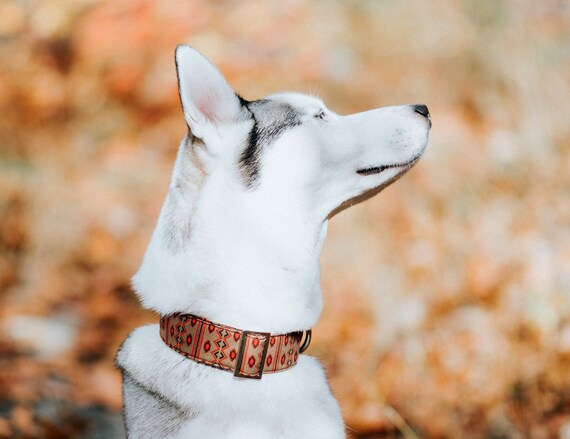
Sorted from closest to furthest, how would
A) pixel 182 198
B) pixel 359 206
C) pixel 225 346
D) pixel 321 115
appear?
pixel 225 346 → pixel 182 198 → pixel 321 115 → pixel 359 206

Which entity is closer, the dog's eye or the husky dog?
the husky dog

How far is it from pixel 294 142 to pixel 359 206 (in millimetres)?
2965

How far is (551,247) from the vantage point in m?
4.57

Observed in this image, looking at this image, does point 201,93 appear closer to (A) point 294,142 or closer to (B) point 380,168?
(A) point 294,142

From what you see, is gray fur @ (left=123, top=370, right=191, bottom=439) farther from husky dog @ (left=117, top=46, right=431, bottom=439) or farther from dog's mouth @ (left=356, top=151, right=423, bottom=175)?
dog's mouth @ (left=356, top=151, right=423, bottom=175)

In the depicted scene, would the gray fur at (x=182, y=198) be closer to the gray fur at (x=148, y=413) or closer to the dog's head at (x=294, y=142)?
the dog's head at (x=294, y=142)

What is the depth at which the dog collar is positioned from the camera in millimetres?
1940

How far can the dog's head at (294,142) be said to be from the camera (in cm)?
206

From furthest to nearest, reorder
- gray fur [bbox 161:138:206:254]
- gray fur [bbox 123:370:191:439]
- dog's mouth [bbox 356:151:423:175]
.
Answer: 1. dog's mouth [bbox 356:151:423:175]
2. gray fur [bbox 161:138:206:254]
3. gray fur [bbox 123:370:191:439]

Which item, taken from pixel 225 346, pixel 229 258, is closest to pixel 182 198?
pixel 229 258

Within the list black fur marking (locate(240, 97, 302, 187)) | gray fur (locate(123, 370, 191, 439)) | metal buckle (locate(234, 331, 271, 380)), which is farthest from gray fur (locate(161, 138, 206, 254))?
gray fur (locate(123, 370, 191, 439))

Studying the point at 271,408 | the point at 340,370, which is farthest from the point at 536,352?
the point at 271,408

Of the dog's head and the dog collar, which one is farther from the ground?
the dog's head

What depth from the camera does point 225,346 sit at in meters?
1.94
